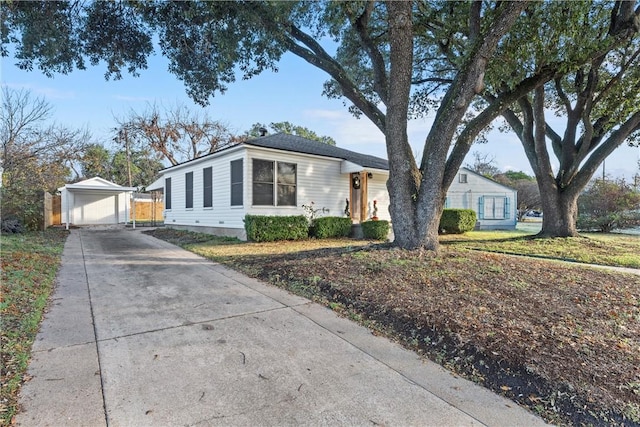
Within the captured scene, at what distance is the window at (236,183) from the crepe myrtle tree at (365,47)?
2295mm

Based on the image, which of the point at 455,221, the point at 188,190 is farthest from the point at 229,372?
the point at 455,221

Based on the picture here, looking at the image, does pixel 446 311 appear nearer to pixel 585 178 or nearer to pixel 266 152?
pixel 266 152

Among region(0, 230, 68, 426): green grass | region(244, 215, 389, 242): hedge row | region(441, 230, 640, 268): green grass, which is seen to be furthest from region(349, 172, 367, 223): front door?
region(0, 230, 68, 426): green grass

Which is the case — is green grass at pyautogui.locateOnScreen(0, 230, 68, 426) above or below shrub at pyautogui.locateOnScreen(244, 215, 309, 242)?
below

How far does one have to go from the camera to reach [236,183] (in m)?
11.0

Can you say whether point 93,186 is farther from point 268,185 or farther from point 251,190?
point 268,185

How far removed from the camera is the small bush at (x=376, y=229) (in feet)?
37.6

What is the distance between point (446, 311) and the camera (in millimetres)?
3623

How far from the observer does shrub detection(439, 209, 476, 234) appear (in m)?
14.2

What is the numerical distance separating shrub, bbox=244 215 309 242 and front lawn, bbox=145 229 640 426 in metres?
3.50

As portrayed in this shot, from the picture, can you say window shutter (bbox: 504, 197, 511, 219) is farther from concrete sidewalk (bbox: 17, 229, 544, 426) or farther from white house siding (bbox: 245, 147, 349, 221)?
concrete sidewalk (bbox: 17, 229, 544, 426)

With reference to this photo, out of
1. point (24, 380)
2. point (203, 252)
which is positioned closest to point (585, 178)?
point (203, 252)

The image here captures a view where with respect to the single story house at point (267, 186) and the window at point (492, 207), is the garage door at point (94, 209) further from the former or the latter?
the window at point (492, 207)

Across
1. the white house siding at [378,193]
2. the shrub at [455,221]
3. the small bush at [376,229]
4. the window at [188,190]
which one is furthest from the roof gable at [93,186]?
the shrub at [455,221]
